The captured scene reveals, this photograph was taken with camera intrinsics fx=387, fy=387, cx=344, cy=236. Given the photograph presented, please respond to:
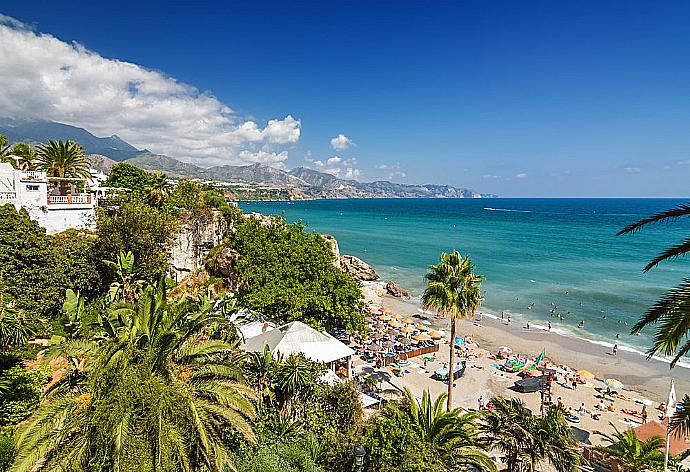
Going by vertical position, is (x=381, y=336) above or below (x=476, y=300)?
below

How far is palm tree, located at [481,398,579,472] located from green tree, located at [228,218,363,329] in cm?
A: 956

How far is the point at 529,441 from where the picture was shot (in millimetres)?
9844

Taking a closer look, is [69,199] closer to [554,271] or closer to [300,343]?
[300,343]

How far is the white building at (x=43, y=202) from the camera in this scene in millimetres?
19359

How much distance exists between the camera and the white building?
19.4 m

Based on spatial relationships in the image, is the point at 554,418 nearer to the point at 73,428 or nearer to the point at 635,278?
the point at 73,428

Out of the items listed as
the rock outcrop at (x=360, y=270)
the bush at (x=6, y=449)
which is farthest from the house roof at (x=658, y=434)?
the rock outcrop at (x=360, y=270)

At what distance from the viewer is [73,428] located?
645cm

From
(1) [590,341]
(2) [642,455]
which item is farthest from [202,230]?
(1) [590,341]

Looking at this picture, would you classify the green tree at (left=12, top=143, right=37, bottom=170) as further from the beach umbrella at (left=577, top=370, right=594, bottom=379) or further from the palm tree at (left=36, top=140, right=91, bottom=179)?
the beach umbrella at (left=577, top=370, right=594, bottom=379)

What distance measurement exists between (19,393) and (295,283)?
11.3m

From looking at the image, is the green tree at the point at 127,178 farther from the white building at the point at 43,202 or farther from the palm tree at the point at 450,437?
the palm tree at the point at 450,437

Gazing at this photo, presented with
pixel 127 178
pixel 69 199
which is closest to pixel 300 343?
pixel 69 199

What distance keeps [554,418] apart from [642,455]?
15.3ft
